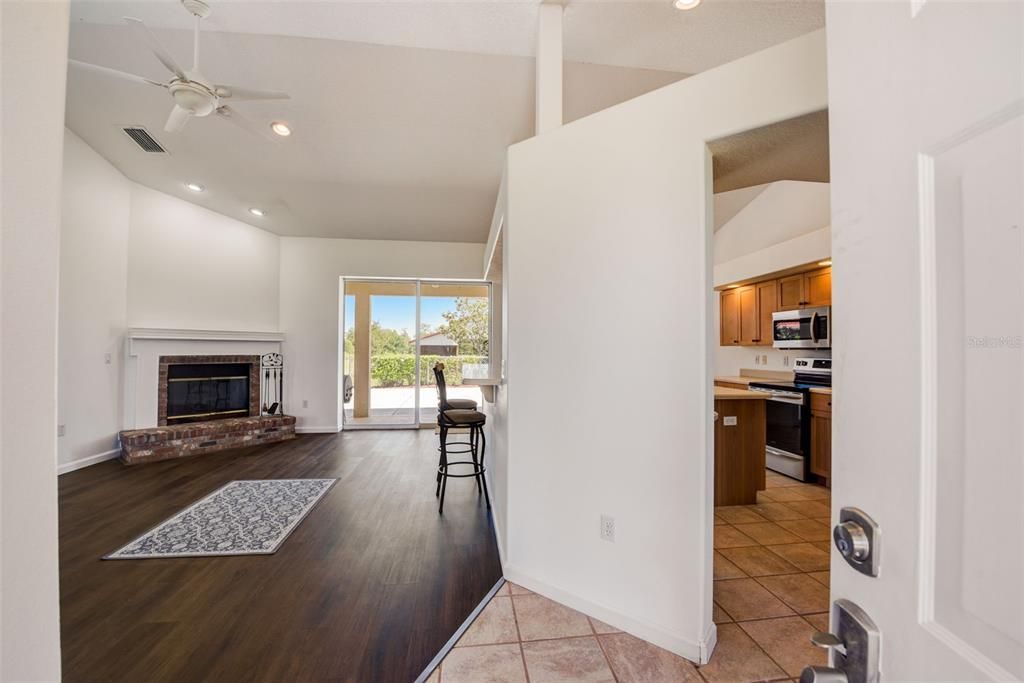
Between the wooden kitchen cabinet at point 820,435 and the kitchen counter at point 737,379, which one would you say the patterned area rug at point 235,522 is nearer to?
the wooden kitchen cabinet at point 820,435

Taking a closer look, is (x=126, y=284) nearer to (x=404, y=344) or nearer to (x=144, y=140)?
(x=144, y=140)

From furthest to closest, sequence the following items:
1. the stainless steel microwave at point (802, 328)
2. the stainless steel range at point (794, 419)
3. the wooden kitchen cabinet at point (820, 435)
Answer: the stainless steel microwave at point (802, 328), the stainless steel range at point (794, 419), the wooden kitchen cabinet at point (820, 435)

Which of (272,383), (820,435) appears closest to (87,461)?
(272,383)

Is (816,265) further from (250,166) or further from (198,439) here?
(198,439)

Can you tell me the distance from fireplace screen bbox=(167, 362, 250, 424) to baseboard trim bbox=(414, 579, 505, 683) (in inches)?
202

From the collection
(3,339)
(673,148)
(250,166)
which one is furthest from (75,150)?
(673,148)

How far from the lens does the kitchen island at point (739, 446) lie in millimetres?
3383

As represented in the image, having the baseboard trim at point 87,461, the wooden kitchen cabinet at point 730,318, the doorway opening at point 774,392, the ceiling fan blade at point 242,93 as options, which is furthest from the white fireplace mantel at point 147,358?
the wooden kitchen cabinet at point 730,318

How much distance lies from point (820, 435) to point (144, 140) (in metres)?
6.90

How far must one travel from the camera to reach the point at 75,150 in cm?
402

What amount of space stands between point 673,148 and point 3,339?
2093 millimetres

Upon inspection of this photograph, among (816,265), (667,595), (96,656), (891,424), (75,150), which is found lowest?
(96,656)

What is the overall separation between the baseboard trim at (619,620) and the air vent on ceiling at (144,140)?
486cm

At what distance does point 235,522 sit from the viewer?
3.07 m
